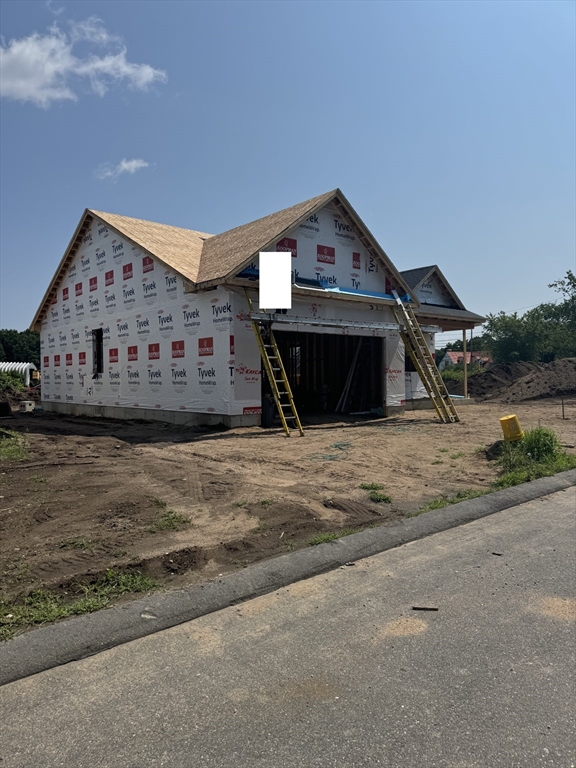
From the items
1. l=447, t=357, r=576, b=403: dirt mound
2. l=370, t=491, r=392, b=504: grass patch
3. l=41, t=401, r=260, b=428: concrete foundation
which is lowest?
l=370, t=491, r=392, b=504: grass patch

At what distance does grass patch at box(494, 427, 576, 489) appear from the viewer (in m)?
8.12

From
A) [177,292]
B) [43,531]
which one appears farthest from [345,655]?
[177,292]

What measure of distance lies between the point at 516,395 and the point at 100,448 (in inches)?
962

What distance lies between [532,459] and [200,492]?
5.48m

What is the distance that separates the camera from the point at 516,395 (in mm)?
29781

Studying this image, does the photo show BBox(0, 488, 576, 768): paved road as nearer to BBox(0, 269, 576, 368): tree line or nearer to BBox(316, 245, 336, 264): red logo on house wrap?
BBox(316, 245, 336, 264): red logo on house wrap

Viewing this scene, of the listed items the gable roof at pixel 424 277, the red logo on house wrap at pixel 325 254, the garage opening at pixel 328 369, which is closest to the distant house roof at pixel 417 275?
the gable roof at pixel 424 277

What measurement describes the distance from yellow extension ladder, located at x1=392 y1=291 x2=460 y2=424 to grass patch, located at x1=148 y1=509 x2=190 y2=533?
11.8m

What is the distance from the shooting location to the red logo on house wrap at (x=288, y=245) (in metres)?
15.6

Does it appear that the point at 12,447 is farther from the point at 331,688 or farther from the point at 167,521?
the point at 331,688

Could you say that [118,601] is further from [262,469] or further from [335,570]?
[262,469]

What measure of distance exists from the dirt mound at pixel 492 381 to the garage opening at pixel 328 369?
44.5ft
